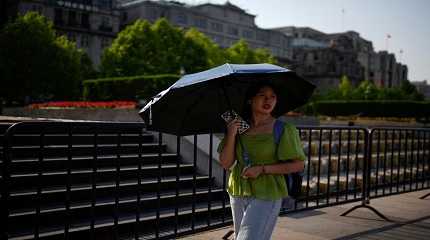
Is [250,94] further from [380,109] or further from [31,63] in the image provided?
[380,109]

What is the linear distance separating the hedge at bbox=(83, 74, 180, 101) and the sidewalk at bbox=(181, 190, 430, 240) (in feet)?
43.0

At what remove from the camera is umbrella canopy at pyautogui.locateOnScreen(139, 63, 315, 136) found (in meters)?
3.50

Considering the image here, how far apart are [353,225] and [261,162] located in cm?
386

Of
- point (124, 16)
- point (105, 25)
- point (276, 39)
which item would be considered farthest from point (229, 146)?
point (276, 39)

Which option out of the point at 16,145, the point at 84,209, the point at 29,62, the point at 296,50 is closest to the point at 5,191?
the point at 84,209

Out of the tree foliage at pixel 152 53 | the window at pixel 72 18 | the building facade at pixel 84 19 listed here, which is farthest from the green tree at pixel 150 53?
the window at pixel 72 18

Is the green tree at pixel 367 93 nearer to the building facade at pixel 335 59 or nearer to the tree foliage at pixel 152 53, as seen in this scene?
the building facade at pixel 335 59

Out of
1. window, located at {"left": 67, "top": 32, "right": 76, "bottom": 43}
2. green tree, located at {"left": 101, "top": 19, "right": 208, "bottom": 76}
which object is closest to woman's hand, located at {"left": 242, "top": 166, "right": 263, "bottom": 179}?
green tree, located at {"left": 101, "top": 19, "right": 208, "bottom": 76}

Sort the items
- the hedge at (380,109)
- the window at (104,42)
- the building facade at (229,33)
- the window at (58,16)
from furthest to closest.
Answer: the window at (104,42) → the building facade at (229,33) → the window at (58,16) → the hedge at (380,109)

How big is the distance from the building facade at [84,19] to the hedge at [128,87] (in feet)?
171

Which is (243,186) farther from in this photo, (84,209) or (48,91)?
(48,91)

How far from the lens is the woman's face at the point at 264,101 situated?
344 cm

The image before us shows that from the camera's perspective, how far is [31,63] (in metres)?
41.5

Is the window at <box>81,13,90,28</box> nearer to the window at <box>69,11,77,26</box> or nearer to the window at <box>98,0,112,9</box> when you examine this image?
the window at <box>69,11,77,26</box>
